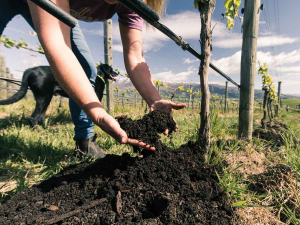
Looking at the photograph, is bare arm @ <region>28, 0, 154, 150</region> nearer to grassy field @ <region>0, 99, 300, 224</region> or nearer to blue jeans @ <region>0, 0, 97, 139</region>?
blue jeans @ <region>0, 0, 97, 139</region>

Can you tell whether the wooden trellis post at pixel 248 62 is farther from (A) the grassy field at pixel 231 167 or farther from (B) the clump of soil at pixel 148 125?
(B) the clump of soil at pixel 148 125

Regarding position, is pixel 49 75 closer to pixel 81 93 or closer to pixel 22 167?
pixel 22 167

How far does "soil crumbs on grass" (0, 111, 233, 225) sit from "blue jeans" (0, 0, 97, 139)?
0.68 metres

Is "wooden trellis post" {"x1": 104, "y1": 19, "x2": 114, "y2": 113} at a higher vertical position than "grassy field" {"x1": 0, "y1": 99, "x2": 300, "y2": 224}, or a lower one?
higher

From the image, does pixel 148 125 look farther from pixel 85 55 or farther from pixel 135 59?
pixel 85 55

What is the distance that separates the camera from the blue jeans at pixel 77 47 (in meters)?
1.75

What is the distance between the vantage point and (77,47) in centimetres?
196

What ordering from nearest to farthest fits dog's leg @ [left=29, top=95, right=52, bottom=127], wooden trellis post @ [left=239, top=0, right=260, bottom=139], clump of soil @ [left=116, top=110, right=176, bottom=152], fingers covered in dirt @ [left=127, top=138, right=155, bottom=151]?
fingers covered in dirt @ [left=127, top=138, right=155, bottom=151], clump of soil @ [left=116, top=110, right=176, bottom=152], wooden trellis post @ [left=239, top=0, right=260, bottom=139], dog's leg @ [left=29, top=95, right=52, bottom=127]

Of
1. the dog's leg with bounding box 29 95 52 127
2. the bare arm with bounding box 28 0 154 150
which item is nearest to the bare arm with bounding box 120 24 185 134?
the bare arm with bounding box 28 0 154 150

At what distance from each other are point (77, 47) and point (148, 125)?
136 centimetres

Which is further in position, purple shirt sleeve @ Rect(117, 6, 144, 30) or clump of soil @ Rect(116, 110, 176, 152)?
purple shirt sleeve @ Rect(117, 6, 144, 30)

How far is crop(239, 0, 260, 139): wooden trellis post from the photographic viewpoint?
2.72m

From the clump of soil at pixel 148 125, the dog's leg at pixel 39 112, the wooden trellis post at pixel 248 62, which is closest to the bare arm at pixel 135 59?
the clump of soil at pixel 148 125

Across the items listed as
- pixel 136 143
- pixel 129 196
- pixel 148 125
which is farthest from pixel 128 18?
pixel 129 196
